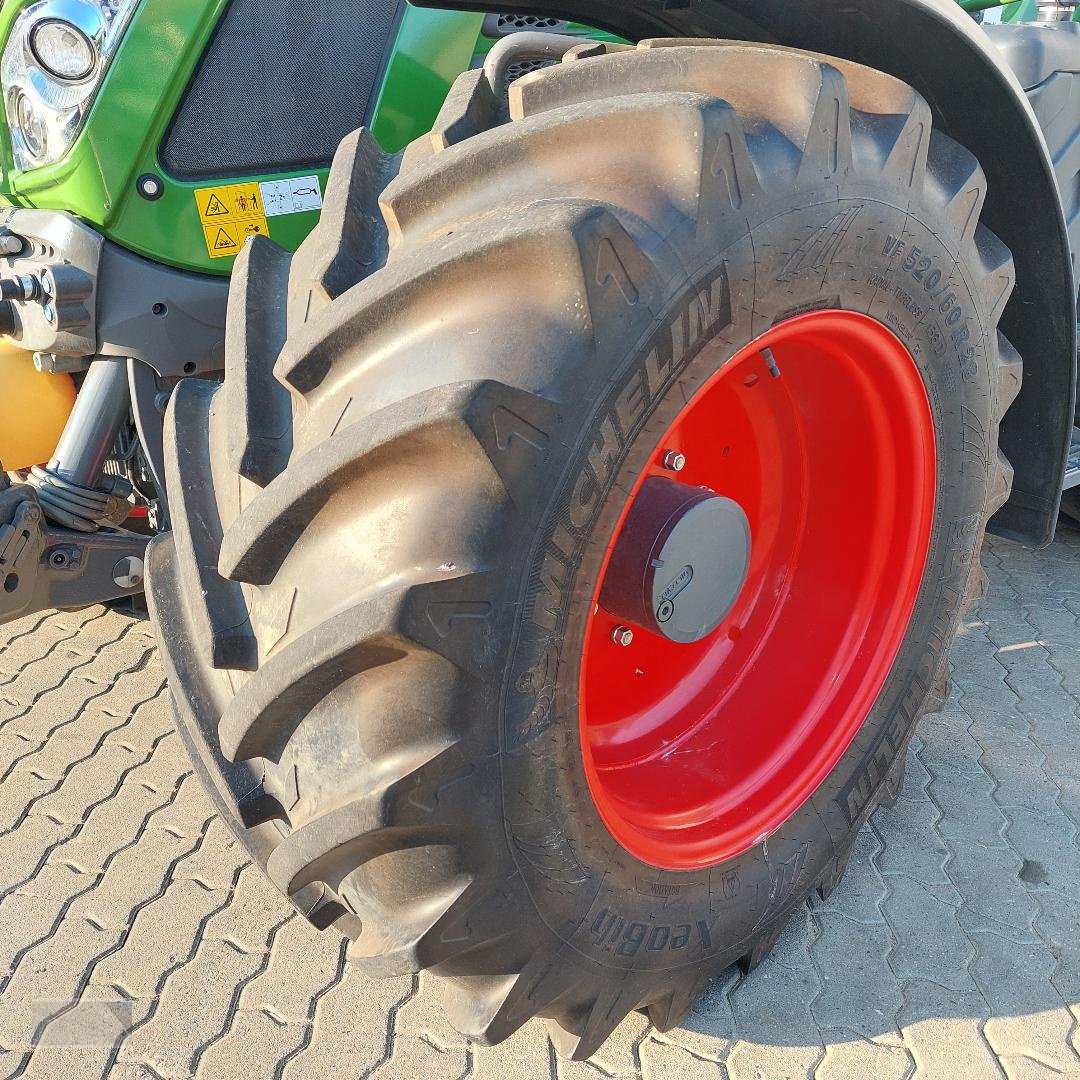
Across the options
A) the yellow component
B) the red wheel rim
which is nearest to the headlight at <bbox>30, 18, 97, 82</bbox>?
the yellow component

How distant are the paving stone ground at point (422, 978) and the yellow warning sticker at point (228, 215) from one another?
41.7 inches

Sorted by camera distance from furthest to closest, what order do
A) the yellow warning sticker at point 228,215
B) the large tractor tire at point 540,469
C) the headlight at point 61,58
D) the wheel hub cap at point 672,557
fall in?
the yellow warning sticker at point 228,215 < the headlight at point 61,58 < the wheel hub cap at point 672,557 < the large tractor tire at point 540,469

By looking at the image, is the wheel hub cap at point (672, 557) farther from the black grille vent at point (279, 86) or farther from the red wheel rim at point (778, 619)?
the black grille vent at point (279, 86)

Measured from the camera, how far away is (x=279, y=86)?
1968 mm

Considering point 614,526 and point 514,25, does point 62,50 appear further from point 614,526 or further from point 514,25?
point 614,526

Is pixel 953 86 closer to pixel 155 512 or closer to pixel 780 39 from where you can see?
pixel 780 39

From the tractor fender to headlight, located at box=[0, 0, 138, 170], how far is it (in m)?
0.72

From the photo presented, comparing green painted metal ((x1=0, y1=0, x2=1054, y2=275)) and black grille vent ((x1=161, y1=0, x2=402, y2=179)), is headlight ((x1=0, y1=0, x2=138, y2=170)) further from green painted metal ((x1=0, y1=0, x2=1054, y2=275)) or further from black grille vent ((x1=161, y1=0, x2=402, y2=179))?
black grille vent ((x1=161, y1=0, x2=402, y2=179))

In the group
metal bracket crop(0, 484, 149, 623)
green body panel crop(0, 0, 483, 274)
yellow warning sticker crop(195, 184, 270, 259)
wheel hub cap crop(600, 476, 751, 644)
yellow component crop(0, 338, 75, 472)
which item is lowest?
metal bracket crop(0, 484, 149, 623)

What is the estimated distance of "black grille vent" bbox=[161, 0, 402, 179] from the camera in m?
1.92

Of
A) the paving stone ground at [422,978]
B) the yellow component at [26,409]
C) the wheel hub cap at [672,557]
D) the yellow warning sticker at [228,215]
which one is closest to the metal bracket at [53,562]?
the yellow component at [26,409]

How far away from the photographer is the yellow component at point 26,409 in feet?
6.57

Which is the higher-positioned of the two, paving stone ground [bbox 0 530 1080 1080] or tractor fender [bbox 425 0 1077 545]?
tractor fender [bbox 425 0 1077 545]

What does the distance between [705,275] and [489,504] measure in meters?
0.36
